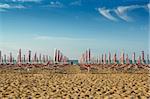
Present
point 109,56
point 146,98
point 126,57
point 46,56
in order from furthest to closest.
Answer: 1. point 46,56
2. point 109,56
3. point 126,57
4. point 146,98

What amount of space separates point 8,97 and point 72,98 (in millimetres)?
2396

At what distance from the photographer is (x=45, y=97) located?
35.1 ft

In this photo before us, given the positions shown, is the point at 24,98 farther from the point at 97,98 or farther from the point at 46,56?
the point at 46,56

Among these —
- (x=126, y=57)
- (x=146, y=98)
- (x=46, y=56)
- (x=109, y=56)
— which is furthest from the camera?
(x=46, y=56)

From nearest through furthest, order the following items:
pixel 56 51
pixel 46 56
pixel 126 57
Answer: pixel 56 51
pixel 126 57
pixel 46 56

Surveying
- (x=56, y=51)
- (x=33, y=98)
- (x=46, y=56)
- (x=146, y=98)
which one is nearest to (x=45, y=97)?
(x=33, y=98)

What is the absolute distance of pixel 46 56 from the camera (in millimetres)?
95562

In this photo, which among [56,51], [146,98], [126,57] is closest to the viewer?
[146,98]

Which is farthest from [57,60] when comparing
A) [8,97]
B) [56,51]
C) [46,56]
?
[8,97]

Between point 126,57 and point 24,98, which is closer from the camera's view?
point 24,98

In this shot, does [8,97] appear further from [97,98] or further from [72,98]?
[97,98]

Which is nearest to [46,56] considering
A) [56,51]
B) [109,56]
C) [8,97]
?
[109,56]

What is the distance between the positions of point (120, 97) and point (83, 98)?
1.34 metres

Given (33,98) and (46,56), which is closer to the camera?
(33,98)
